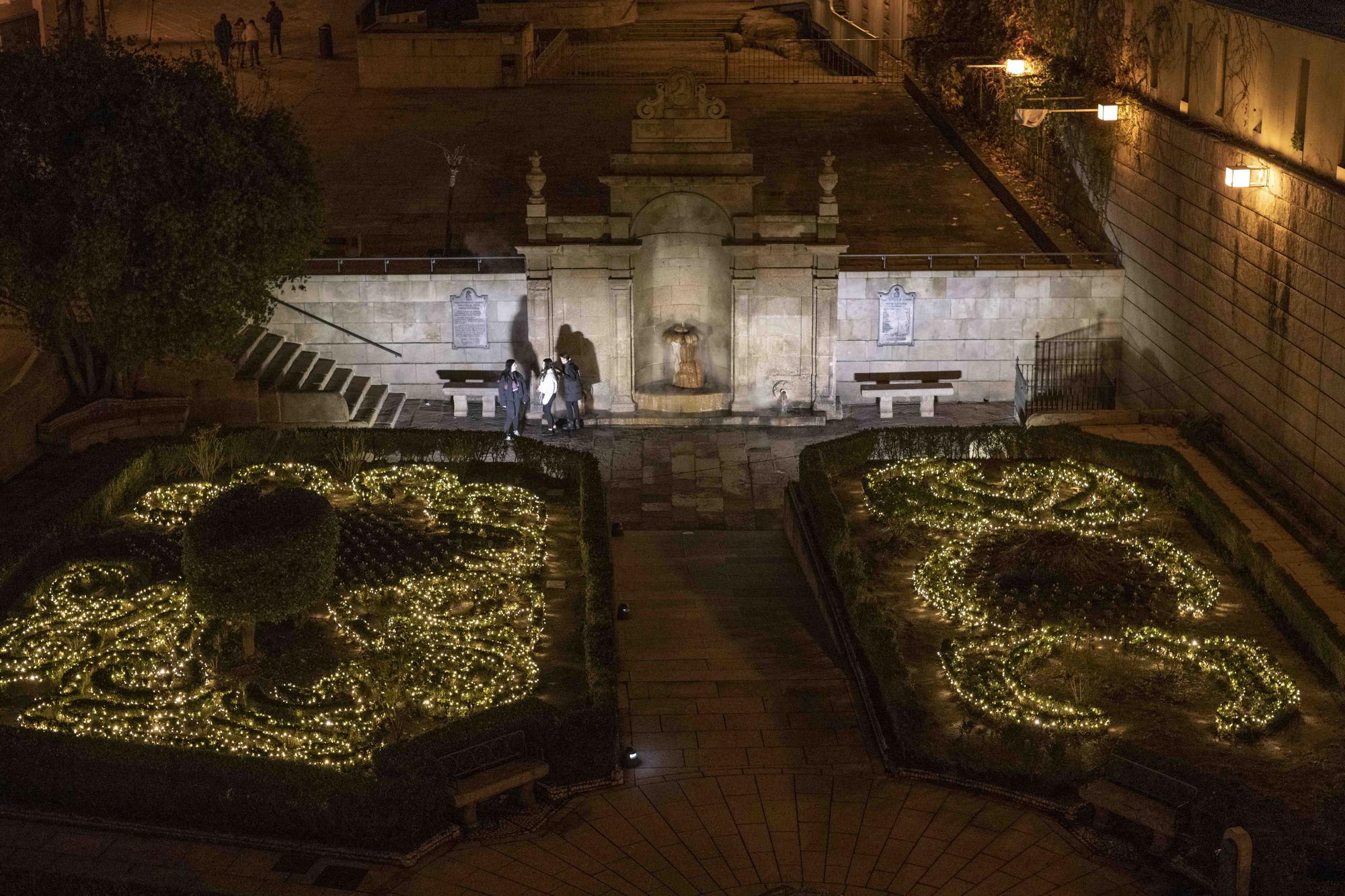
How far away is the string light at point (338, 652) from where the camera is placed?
75.3ft

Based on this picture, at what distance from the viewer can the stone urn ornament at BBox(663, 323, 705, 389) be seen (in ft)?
119

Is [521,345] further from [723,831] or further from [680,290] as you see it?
[723,831]

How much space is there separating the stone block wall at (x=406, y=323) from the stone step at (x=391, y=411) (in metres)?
0.23

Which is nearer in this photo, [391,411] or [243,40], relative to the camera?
[391,411]

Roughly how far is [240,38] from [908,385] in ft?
101

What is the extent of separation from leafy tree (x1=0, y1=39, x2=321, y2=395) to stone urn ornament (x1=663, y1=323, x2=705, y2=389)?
297 inches

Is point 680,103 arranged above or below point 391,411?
above

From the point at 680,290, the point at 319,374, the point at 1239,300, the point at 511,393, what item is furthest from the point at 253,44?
the point at 1239,300

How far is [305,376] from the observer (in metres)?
36.1

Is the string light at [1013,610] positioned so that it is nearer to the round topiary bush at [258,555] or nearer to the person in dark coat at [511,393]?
the person in dark coat at [511,393]

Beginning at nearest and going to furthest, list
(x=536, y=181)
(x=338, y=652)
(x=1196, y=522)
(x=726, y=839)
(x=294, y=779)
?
(x=294, y=779) < (x=726, y=839) < (x=338, y=652) < (x=1196, y=522) < (x=536, y=181)

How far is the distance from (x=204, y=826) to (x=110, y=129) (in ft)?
49.2

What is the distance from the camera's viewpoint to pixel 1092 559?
89.2 ft

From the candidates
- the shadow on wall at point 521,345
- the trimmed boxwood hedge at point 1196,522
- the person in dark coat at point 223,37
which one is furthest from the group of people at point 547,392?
the person in dark coat at point 223,37
